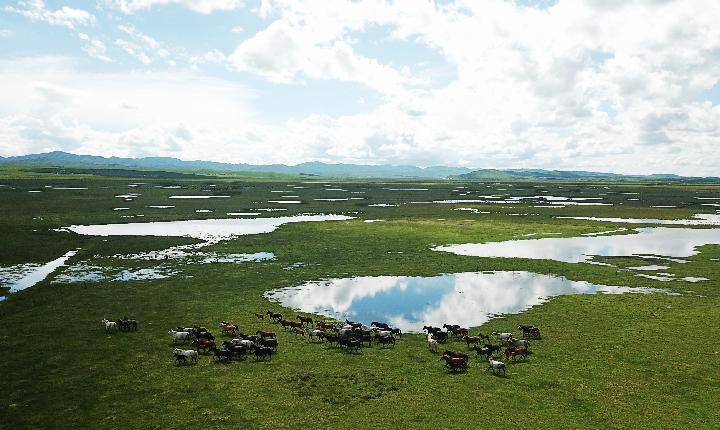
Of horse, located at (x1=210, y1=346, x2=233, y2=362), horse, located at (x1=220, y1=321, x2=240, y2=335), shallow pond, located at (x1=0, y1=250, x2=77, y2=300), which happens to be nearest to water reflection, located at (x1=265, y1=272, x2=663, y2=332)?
horse, located at (x1=220, y1=321, x2=240, y2=335)

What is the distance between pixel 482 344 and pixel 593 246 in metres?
48.2

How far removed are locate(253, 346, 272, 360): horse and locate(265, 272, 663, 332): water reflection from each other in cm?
914

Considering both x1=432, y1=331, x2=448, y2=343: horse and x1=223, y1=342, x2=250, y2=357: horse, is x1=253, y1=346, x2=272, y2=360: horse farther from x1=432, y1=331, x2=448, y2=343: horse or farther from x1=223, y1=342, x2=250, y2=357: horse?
x1=432, y1=331, x2=448, y2=343: horse

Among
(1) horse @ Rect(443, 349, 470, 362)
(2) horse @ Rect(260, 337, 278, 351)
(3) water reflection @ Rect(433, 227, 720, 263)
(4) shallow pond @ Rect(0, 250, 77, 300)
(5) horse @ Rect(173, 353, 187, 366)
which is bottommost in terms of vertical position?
(4) shallow pond @ Rect(0, 250, 77, 300)

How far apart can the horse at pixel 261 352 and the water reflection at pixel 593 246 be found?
39696mm

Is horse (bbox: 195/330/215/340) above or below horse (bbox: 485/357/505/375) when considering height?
below

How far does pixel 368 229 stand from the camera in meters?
85.4

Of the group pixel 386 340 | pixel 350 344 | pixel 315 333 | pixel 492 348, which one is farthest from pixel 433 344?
pixel 315 333

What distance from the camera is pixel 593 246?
7062 cm

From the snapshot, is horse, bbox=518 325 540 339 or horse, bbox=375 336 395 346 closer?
horse, bbox=375 336 395 346

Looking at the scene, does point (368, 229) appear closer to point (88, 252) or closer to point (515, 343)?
point (88, 252)

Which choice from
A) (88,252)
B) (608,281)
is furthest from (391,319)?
(88,252)

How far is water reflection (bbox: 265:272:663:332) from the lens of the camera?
124 feet

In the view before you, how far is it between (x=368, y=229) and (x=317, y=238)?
13.3 meters
